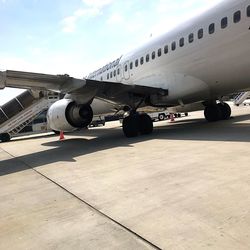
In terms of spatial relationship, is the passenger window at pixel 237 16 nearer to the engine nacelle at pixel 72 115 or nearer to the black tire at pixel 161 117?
the engine nacelle at pixel 72 115

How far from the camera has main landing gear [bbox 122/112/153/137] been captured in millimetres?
12641

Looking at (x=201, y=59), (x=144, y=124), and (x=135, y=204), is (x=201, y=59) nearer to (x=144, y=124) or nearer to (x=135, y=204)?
(x=144, y=124)

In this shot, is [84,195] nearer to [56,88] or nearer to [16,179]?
[16,179]

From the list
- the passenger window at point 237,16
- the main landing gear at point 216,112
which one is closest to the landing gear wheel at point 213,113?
the main landing gear at point 216,112

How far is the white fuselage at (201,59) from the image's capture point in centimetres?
976

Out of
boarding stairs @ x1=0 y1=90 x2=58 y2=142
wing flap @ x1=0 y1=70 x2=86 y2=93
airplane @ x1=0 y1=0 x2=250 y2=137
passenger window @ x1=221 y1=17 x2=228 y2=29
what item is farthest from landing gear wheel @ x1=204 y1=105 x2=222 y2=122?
boarding stairs @ x1=0 y1=90 x2=58 y2=142

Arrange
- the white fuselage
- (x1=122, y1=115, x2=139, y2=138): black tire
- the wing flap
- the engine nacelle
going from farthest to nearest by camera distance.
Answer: the engine nacelle, (x1=122, y1=115, x2=139, y2=138): black tire, the wing flap, the white fuselage

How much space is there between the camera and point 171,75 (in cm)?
1232

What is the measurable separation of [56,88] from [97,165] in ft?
18.6

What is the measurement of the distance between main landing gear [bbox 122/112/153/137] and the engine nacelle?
4.95 ft

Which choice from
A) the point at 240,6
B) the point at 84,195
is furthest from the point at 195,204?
the point at 240,6

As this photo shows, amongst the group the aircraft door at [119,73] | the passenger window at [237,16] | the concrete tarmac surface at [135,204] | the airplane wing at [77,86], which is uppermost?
the passenger window at [237,16]

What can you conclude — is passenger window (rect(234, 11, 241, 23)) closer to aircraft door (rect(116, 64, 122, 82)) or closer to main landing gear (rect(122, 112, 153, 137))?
main landing gear (rect(122, 112, 153, 137))

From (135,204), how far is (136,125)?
27.8ft
